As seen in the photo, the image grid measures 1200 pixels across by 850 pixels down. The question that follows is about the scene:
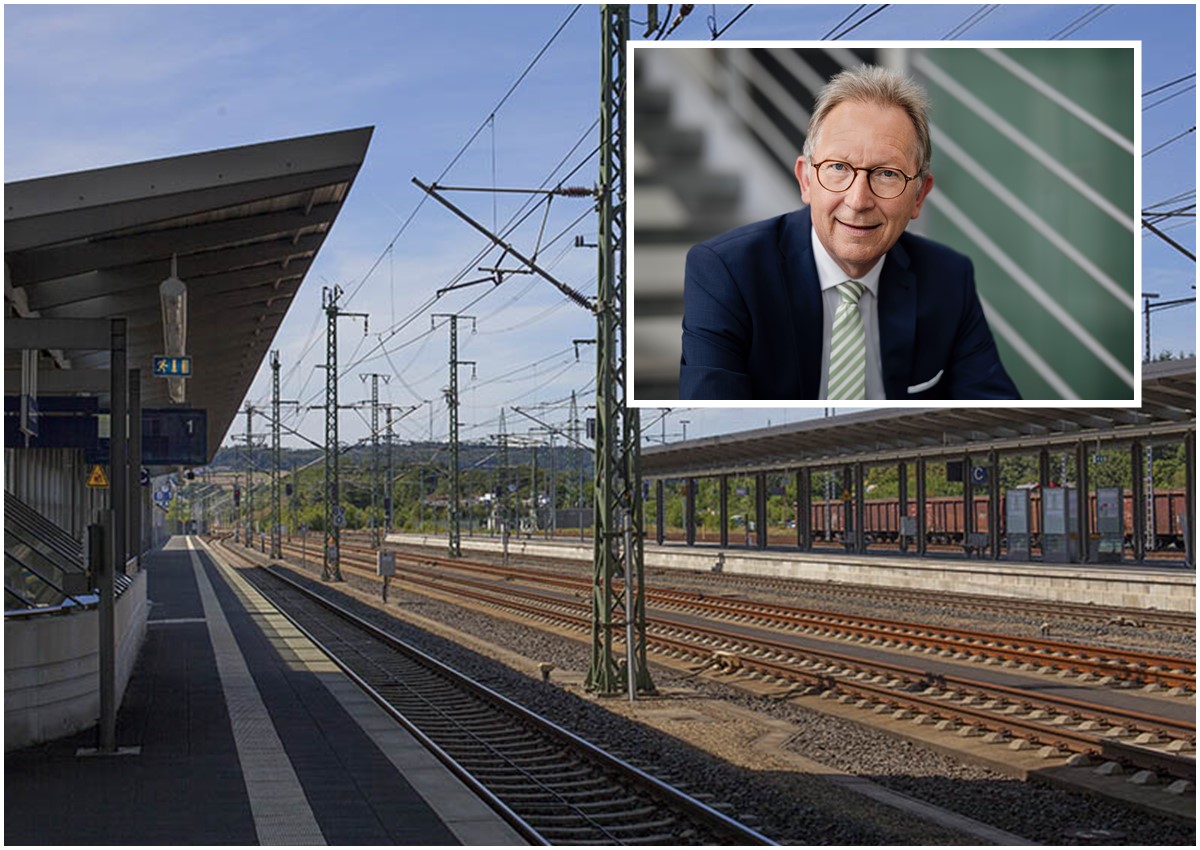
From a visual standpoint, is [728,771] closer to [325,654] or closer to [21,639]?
[21,639]

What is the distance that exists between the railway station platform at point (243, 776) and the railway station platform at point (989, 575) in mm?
19565

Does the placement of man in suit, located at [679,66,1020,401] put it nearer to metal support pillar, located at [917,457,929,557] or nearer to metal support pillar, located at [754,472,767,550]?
metal support pillar, located at [917,457,929,557]

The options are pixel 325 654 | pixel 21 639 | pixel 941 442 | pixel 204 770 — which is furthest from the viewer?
pixel 941 442

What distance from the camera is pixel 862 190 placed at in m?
12.7

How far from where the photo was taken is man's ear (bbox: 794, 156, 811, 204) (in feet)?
42.4

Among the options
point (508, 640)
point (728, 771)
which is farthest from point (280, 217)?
point (508, 640)

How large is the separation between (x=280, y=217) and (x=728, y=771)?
8.76 metres

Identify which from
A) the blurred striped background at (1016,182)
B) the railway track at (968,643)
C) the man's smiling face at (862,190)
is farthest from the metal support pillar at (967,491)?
the man's smiling face at (862,190)

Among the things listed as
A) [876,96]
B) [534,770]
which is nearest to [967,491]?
[534,770]

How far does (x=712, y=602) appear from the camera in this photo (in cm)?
3481

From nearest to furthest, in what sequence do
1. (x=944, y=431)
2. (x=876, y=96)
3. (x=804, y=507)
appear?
(x=876, y=96), (x=944, y=431), (x=804, y=507)

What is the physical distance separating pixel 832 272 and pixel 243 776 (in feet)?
23.0

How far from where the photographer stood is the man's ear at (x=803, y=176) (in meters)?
12.9

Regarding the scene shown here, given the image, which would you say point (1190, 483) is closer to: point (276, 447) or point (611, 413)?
point (611, 413)
